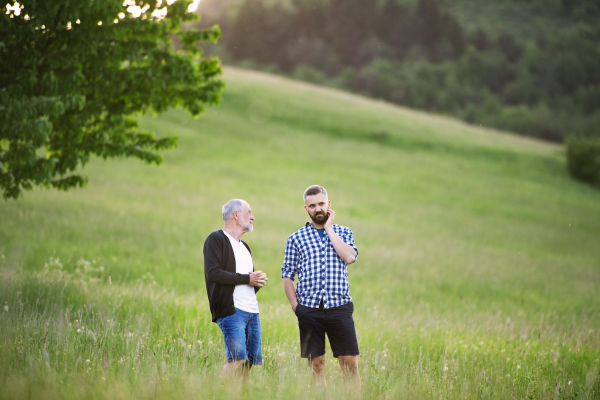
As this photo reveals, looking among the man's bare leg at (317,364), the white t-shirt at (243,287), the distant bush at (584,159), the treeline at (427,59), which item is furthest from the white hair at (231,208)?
the treeline at (427,59)

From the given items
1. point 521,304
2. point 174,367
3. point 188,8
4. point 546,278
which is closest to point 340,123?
point 546,278

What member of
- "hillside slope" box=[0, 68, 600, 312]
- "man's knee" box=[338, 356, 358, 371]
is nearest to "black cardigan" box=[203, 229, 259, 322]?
"man's knee" box=[338, 356, 358, 371]

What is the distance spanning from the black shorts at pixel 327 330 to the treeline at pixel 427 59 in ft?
253

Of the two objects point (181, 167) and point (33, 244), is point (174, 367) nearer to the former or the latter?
point (33, 244)

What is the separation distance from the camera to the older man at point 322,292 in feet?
15.3

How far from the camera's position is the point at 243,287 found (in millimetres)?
4641

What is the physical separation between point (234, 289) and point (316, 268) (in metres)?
0.82

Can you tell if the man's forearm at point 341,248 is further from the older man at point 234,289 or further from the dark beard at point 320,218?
the older man at point 234,289

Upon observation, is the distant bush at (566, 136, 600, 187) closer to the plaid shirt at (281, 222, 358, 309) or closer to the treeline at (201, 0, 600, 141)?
the treeline at (201, 0, 600, 141)

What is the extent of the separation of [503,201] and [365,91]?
2554 inches

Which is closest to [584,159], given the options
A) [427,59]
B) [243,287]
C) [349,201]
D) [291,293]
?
[349,201]

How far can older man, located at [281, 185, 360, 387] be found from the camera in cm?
468

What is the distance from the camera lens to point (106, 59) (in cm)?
722

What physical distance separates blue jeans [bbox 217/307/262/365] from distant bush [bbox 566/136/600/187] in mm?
42174
